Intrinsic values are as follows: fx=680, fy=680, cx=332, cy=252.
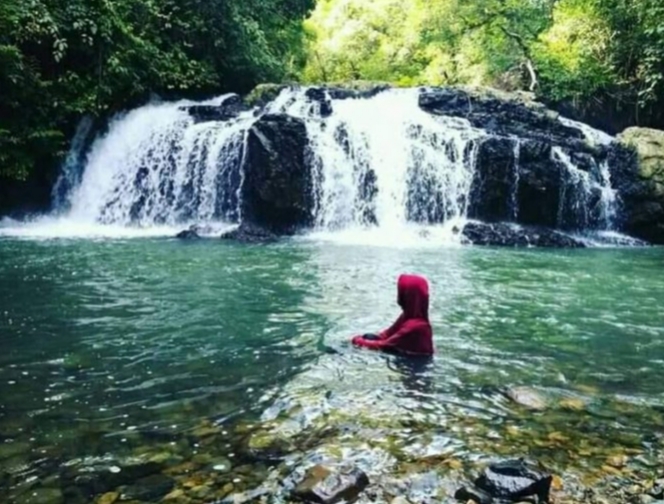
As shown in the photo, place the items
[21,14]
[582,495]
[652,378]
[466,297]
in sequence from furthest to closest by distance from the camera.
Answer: [21,14]
[466,297]
[652,378]
[582,495]

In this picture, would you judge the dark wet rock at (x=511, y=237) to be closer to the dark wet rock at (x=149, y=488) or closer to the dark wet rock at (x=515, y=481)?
the dark wet rock at (x=515, y=481)

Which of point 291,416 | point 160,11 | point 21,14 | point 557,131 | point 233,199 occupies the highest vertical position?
point 160,11

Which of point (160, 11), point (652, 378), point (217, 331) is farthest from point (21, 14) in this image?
point (652, 378)

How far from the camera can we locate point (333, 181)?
62.4 ft

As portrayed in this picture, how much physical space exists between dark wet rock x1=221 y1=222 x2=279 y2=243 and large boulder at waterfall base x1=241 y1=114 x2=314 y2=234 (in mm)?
819

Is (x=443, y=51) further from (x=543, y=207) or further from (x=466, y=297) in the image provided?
(x=466, y=297)

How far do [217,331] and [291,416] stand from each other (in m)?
2.72

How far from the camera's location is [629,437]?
4438 mm

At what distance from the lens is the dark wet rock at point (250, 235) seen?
646 inches

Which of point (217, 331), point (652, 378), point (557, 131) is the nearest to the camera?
point (652, 378)

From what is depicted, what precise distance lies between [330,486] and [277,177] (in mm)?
15254

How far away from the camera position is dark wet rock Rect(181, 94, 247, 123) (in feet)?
67.8

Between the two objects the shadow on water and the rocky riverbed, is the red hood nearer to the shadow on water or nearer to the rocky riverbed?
the shadow on water

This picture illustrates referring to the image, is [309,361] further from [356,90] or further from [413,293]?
[356,90]
